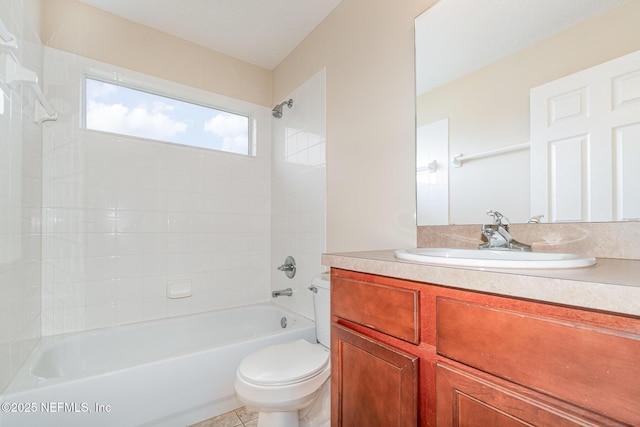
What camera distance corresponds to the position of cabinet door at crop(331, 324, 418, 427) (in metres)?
0.78

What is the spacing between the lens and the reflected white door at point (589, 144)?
2.78ft

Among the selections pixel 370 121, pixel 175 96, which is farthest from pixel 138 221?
pixel 370 121

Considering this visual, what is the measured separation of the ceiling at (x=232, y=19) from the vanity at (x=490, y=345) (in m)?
1.86

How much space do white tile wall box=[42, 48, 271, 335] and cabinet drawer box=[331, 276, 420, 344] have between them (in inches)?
63.1

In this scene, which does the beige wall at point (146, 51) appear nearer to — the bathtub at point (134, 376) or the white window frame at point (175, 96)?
the white window frame at point (175, 96)

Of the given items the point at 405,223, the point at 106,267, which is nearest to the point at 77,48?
the point at 106,267

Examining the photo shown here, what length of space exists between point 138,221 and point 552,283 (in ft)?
7.56

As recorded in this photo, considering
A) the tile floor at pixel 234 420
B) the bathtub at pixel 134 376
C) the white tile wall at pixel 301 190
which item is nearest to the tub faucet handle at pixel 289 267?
the white tile wall at pixel 301 190

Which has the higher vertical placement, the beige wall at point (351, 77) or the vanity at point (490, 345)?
the beige wall at point (351, 77)

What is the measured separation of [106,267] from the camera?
196 cm

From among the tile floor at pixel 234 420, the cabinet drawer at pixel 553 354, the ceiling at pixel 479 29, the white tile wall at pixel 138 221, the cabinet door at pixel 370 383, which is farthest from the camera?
the white tile wall at pixel 138 221

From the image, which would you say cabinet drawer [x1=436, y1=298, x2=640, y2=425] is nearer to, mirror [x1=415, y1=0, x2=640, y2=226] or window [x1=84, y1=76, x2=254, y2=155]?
mirror [x1=415, y1=0, x2=640, y2=226]

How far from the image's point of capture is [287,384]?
128 cm

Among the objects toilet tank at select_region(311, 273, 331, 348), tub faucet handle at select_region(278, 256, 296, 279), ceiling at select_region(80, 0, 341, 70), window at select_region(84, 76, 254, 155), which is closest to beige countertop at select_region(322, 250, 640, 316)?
toilet tank at select_region(311, 273, 331, 348)
